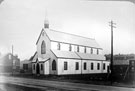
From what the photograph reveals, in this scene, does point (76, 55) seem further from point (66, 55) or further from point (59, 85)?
point (59, 85)

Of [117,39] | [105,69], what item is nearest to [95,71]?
[105,69]

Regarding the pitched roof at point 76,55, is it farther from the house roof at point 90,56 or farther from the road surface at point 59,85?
the road surface at point 59,85

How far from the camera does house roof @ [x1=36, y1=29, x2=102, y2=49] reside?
150 cm

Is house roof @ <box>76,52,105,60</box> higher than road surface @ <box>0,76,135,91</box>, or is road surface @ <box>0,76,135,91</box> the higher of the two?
house roof @ <box>76,52,105,60</box>

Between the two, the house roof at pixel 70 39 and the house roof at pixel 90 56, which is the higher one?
the house roof at pixel 70 39

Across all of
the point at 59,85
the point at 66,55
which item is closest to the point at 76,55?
the point at 66,55

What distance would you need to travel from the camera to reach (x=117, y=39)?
154 cm

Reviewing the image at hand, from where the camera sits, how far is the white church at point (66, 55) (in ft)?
4.90

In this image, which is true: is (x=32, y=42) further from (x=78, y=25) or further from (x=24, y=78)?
(x=78, y=25)

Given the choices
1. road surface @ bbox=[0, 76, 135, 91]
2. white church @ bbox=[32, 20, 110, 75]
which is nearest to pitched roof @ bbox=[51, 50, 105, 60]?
white church @ bbox=[32, 20, 110, 75]

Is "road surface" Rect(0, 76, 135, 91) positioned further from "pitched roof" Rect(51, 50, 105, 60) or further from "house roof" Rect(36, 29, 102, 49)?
"house roof" Rect(36, 29, 102, 49)

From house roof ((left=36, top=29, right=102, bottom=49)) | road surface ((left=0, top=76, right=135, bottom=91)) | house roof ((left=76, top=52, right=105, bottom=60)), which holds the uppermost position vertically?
house roof ((left=36, top=29, right=102, bottom=49))

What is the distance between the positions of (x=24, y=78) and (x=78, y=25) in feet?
2.15

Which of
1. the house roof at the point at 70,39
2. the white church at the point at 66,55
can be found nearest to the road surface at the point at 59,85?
the white church at the point at 66,55
